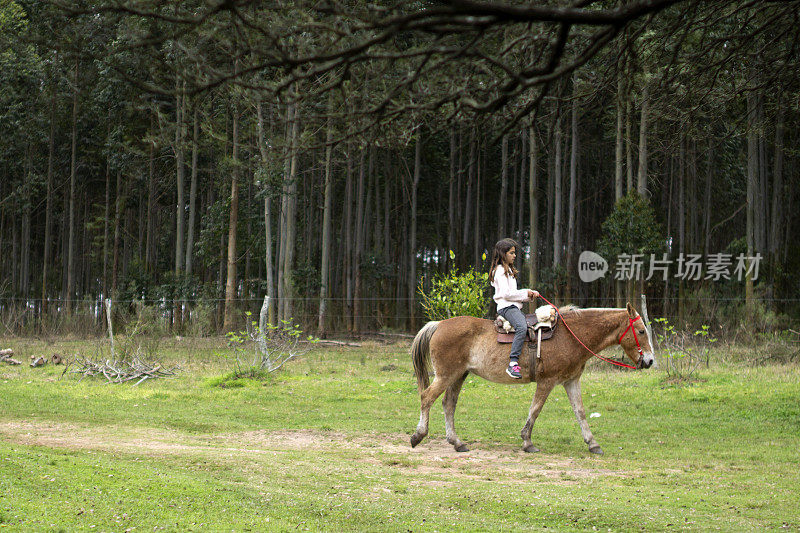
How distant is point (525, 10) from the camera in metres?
3.58

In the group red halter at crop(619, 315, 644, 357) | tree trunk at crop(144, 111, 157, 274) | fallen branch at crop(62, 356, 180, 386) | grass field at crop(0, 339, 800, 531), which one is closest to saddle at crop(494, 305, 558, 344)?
red halter at crop(619, 315, 644, 357)

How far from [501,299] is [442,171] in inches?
1286

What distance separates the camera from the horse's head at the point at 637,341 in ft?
31.4

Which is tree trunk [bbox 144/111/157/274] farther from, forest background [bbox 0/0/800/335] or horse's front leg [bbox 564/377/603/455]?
horse's front leg [bbox 564/377/603/455]

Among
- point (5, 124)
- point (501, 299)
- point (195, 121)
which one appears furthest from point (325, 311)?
point (501, 299)

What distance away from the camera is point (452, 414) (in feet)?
33.3

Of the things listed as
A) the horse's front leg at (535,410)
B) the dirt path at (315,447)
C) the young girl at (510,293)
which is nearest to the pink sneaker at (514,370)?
the young girl at (510,293)

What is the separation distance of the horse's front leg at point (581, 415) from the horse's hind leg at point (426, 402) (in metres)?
1.53

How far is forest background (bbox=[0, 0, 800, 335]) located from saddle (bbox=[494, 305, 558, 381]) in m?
2.29

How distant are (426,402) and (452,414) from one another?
42 centimetres

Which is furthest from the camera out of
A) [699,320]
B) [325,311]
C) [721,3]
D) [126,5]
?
[325,311]

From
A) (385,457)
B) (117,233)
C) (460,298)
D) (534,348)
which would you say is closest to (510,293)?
(534,348)

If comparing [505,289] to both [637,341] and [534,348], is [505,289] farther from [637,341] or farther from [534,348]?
[637,341]

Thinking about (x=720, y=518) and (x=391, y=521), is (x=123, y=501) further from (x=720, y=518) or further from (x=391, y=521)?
(x=720, y=518)
